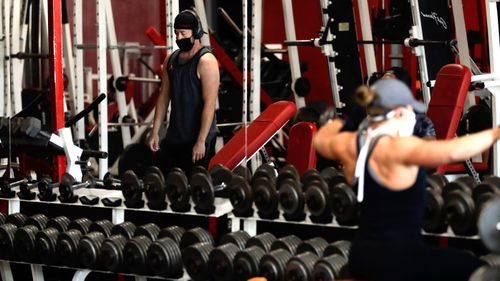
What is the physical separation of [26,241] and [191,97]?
0.96 meters

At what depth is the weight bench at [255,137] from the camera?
4.42m

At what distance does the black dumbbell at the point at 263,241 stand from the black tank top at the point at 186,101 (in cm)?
80

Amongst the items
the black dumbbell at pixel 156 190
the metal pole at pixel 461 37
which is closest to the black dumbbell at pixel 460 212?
the black dumbbell at pixel 156 190

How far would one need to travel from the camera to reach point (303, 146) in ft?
15.6

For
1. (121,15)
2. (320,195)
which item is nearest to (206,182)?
(320,195)

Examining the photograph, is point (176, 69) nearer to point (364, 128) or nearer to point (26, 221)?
point (26, 221)

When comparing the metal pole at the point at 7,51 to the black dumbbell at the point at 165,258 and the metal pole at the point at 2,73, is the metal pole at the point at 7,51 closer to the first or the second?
the metal pole at the point at 2,73

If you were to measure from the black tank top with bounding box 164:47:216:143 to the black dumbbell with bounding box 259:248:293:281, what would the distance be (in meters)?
1.02

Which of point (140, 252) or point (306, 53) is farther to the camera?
point (306, 53)

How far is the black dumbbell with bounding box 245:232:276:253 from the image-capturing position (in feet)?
11.9

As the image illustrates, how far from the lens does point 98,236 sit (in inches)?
157

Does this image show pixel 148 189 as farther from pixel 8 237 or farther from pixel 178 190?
pixel 8 237

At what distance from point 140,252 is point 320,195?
2.59 feet

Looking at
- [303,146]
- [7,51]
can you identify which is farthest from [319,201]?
[7,51]
